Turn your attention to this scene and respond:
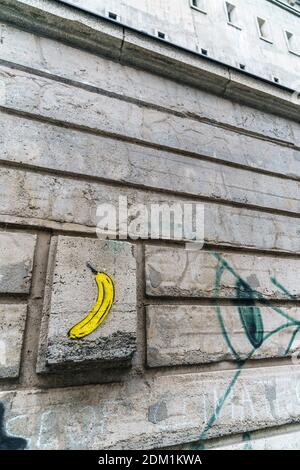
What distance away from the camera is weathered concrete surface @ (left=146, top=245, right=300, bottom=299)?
8.67 feet

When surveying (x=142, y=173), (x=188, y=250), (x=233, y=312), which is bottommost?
(x=233, y=312)

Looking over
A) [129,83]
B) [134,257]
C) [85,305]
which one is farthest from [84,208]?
[129,83]

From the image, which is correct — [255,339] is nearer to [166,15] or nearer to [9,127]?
[9,127]

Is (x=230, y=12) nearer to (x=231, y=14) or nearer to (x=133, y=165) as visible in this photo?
(x=231, y=14)

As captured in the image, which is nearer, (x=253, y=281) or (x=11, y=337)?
(x=11, y=337)

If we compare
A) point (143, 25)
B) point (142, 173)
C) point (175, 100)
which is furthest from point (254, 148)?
point (143, 25)

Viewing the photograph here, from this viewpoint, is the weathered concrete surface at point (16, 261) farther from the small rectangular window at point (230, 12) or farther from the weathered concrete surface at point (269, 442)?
the small rectangular window at point (230, 12)

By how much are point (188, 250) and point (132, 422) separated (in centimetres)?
158

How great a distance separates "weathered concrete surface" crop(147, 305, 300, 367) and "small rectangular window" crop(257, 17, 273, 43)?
4.96m

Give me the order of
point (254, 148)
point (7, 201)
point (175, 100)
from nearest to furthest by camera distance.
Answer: point (7, 201)
point (175, 100)
point (254, 148)

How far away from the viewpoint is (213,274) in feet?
9.40

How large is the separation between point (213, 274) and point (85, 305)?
4.54 feet

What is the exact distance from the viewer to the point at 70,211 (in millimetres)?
2512

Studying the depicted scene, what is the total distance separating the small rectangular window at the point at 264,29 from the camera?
503cm
